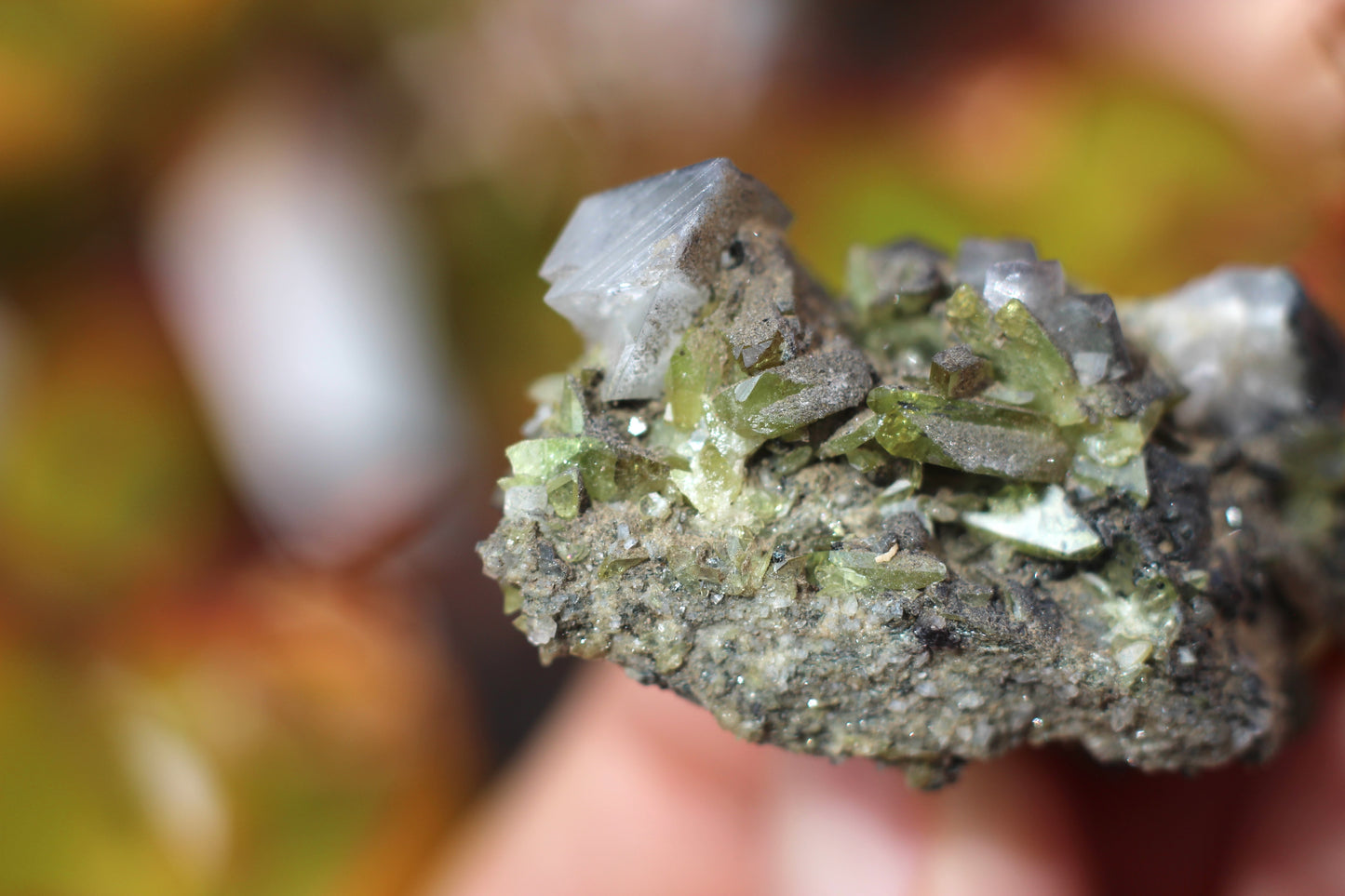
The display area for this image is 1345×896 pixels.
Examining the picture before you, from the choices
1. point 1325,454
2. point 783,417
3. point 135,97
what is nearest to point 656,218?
point 783,417

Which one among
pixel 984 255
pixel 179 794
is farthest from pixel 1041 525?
pixel 179 794

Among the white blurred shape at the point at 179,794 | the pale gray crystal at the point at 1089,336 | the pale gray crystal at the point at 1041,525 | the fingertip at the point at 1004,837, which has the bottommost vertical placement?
the white blurred shape at the point at 179,794

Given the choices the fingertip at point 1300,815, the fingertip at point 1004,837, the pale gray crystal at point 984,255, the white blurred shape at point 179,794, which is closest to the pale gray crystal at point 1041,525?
the pale gray crystal at point 984,255

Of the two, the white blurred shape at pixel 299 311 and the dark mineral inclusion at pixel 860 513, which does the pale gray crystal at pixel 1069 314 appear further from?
the white blurred shape at pixel 299 311

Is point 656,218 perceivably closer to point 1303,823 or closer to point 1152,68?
point 1303,823

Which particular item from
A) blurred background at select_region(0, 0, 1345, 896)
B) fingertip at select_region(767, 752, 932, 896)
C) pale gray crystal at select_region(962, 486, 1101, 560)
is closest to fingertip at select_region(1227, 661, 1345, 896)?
fingertip at select_region(767, 752, 932, 896)

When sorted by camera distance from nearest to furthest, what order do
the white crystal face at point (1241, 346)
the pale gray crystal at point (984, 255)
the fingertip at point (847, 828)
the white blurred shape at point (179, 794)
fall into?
the pale gray crystal at point (984, 255)
the white crystal face at point (1241, 346)
the fingertip at point (847, 828)
the white blurred shape at point (179, 794)

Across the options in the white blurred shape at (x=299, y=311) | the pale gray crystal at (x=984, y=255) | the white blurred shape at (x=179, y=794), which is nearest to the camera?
the pale gray crystal at (x=984, y=255)

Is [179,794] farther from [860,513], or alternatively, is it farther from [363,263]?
[860,513]
